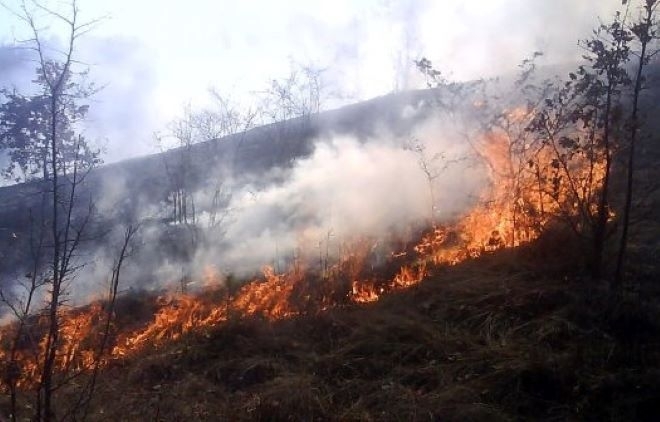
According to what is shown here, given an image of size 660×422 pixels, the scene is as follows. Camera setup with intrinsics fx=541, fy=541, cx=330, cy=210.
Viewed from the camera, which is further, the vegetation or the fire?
the fire

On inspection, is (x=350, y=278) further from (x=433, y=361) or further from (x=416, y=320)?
(x=433, y=361)

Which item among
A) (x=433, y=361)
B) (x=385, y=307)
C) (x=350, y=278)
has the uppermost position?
(x=350, y=278)

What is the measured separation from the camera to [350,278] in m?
12.7

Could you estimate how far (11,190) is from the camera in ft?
112

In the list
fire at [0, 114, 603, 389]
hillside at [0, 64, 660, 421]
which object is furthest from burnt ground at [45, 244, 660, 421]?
fire at [0, 114, 603, 389]

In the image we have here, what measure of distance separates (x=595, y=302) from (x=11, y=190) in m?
35.4

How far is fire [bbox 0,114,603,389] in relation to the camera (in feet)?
37.9

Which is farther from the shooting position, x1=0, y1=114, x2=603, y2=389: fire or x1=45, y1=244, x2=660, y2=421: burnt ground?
x1=0, y1=114, x2=603, y2=389: fire

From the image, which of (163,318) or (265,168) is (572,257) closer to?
Answer: (163,318)

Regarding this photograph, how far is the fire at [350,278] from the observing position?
1155 cm

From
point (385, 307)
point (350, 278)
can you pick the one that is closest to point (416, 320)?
point (385, 307)

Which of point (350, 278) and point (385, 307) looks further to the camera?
point (350, 278)

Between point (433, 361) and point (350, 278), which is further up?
point (350, 278)

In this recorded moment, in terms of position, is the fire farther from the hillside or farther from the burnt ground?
the burnt ground
